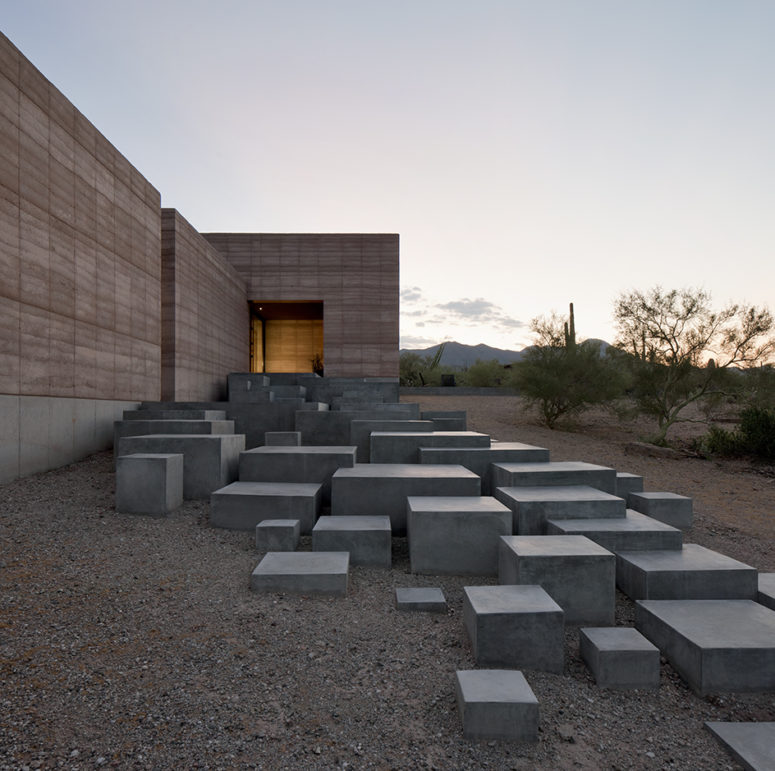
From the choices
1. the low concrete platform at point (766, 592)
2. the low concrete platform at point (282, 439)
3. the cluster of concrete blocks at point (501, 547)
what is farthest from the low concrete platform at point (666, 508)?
the low concrete platform at point (282, 439)

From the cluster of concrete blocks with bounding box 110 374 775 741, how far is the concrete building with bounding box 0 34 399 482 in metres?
1.12

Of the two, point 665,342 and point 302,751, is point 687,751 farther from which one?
point 665,342

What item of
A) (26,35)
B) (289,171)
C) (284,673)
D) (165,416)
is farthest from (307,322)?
(284,673)

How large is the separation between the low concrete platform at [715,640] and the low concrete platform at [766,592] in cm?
14

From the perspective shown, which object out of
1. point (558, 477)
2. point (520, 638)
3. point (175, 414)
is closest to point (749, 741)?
point (520, 638)

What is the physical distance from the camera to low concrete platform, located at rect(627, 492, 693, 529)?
15.1 ft

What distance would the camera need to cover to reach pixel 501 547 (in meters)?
3.15

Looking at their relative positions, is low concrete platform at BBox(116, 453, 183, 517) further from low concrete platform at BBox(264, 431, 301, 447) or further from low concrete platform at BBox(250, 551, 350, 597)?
low concrete platform at BBox(250, 551, 350, 597)

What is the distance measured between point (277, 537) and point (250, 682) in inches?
64.7

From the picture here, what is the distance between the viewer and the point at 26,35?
5070 mm

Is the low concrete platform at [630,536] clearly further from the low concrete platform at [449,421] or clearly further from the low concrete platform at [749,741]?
the low concrete platform at [449,421]

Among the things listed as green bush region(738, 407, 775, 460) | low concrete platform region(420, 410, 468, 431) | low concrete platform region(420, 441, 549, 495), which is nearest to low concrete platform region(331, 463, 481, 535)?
low concrete platform region(420, 441, 549, 495)

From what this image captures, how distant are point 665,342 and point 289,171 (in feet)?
40.2

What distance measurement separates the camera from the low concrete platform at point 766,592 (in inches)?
104
